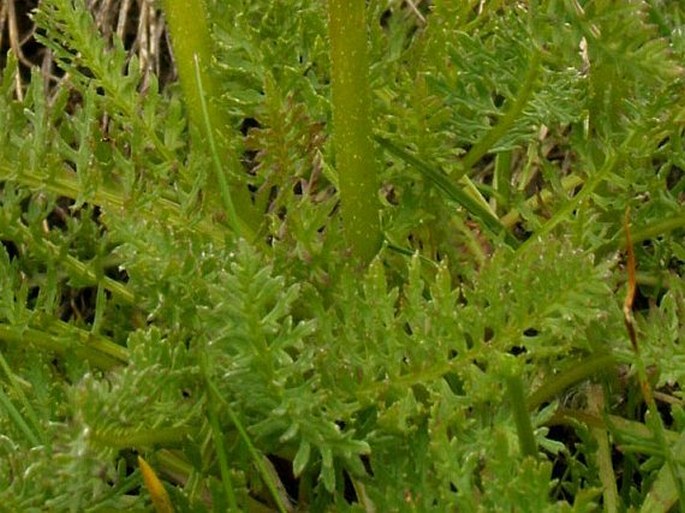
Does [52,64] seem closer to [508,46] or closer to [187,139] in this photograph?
[187,139]

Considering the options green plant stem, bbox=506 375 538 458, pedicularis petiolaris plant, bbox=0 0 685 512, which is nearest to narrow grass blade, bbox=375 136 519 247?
pedicularis petiolaris plant, bbox=0 0 685 512

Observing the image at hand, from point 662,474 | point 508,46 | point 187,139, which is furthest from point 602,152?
point 187,139

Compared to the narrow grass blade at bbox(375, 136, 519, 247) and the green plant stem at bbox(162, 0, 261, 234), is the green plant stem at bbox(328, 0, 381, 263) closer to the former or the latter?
the narrow grass blade at bbox(375, 136, 519, 247)

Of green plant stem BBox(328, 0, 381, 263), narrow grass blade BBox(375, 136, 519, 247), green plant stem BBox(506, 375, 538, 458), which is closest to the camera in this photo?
green plant stem BBox(506, 375, 538, 458)

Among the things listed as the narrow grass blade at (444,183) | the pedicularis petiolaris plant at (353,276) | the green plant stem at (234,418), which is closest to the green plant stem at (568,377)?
the pedicularis petiolaris plant at (353,276)

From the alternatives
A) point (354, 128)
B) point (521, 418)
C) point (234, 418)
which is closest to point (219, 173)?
point (354, 128)

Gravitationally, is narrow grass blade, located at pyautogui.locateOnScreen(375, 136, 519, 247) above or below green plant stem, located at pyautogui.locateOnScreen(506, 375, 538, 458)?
above

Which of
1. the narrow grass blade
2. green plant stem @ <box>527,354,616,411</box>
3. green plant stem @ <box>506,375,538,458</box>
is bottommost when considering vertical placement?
green plant stem @ <box>527,354,616,411</box>

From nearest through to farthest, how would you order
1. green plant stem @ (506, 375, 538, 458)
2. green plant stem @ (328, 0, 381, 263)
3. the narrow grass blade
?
green plant stem @ (506, 375, 538, 458)
green plant stem @ (328, 0, 381, 263)
the narrow grass blade
